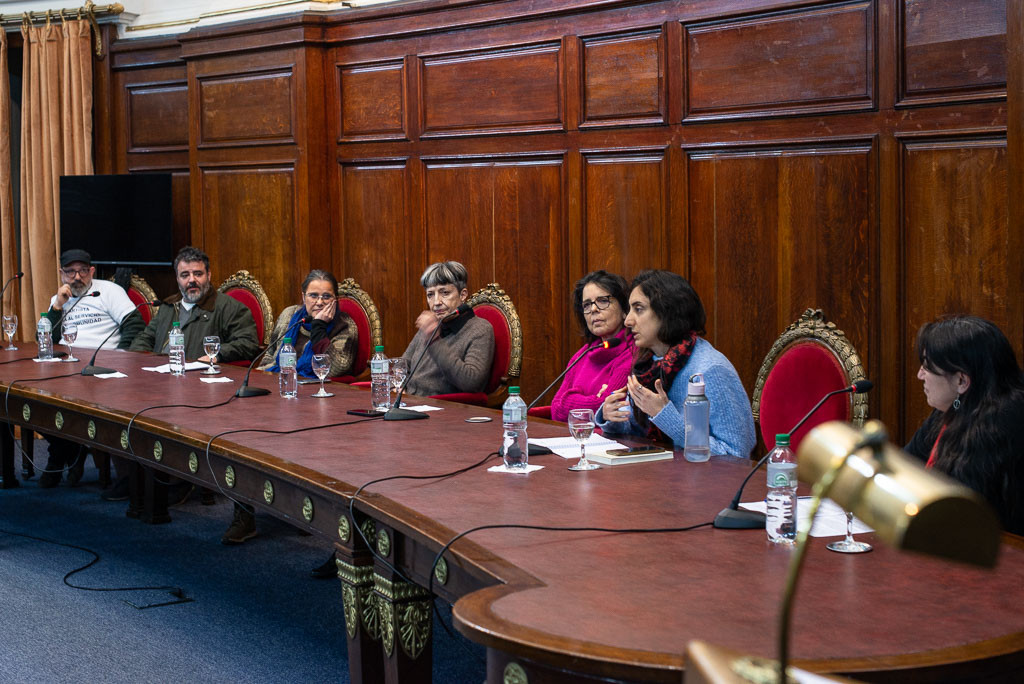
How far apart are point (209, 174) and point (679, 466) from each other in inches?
177

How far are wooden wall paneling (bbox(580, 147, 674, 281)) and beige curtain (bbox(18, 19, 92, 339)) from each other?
3509 millimetres

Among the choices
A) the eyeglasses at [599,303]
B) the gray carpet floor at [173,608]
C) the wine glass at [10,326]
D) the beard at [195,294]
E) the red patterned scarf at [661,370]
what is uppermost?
the beard at [195,294]

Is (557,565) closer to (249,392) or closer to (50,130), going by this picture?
(249,392)

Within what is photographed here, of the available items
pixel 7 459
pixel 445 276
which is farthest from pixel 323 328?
pixel 7 459

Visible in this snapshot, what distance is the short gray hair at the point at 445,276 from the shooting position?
4.52 metres

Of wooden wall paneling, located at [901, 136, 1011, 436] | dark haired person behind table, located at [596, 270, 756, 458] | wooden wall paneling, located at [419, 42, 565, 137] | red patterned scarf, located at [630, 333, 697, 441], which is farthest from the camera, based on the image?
wooden wall paneling, located at [419, 42, 565, 137]

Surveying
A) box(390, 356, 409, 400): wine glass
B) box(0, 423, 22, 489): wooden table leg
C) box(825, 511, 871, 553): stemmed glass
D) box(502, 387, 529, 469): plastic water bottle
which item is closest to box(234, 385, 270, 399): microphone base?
box(390, 356, 409, 400): wine glass

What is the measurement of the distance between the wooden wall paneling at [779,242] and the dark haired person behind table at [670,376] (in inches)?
43.0

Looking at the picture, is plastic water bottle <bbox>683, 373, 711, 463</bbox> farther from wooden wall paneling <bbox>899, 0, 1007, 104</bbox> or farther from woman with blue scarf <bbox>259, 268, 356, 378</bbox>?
woman with blue scarf <bbox>259, 268, 356, 378</bbox>

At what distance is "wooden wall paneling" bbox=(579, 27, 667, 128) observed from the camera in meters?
4.69

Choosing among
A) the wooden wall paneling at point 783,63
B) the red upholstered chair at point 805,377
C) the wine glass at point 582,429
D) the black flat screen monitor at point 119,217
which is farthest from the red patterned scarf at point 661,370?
the black flat screen monitor at point 119,217

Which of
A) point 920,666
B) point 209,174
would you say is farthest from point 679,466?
point 209,174

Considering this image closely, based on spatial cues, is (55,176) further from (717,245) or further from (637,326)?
(637,326)

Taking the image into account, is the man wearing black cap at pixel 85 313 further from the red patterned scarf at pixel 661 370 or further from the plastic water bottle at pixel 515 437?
the plastic water bottle at pixel 515 437
